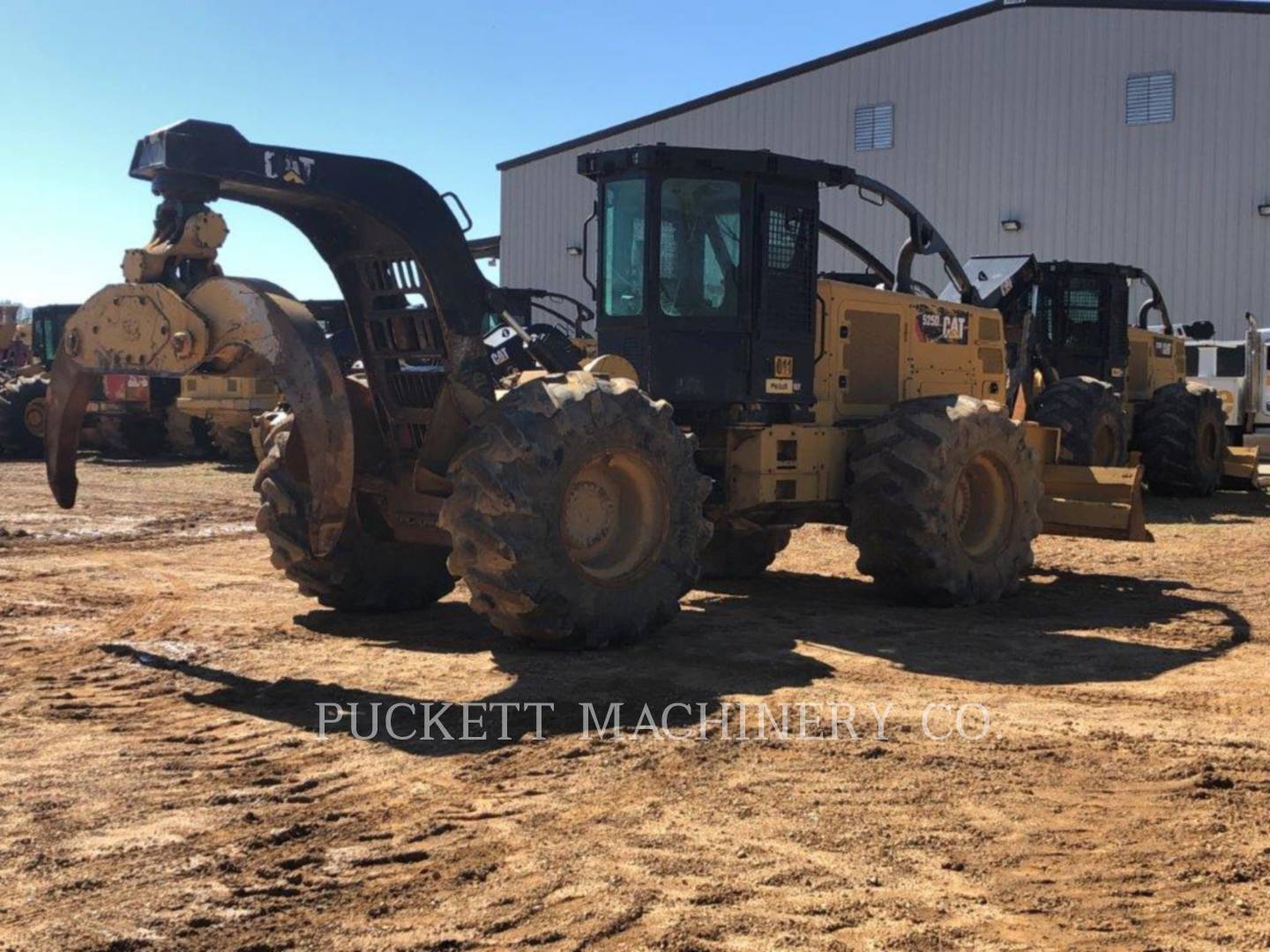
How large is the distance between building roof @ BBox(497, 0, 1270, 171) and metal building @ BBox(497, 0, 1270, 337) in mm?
40

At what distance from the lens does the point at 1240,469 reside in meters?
18.1

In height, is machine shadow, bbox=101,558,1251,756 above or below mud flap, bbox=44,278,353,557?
below

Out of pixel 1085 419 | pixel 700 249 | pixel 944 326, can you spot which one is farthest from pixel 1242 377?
pixel 700 249

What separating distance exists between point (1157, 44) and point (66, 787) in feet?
Answer: 83.4

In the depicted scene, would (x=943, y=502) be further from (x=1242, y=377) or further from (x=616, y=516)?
(x=1242, y=377)

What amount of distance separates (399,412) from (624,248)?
2.09m

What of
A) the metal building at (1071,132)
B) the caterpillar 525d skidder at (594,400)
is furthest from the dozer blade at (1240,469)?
the caterpillar 525d skidder at (594,400)

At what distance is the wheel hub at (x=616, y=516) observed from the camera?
7414 mm

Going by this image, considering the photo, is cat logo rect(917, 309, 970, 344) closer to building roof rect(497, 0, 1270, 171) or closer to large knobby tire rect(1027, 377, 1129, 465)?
large knobby tire rect(1027, 377, 1129, 465)

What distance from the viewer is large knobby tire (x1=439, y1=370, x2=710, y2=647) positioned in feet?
22.5

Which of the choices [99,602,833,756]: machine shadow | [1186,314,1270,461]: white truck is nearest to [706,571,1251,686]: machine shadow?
[99,602,833,756]: machine shadow

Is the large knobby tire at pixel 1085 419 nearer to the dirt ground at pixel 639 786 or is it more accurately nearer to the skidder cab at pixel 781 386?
the skidder cab at pixel 781 386

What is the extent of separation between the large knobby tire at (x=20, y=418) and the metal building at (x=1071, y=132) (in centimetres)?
1474

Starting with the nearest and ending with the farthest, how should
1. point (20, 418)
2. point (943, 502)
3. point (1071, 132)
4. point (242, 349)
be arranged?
point (242, 349), point (943, 502), point (20, 418), point (1071, 132)
